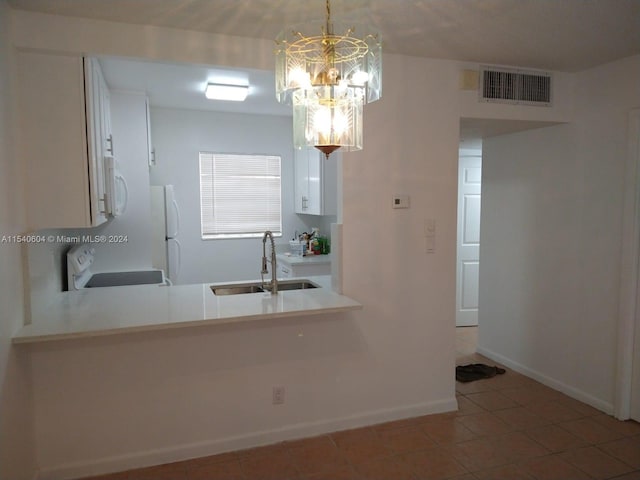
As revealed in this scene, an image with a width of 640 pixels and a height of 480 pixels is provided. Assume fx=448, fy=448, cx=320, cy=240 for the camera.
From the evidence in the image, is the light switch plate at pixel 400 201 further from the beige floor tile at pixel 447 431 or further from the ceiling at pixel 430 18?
the beige floor tile at pixel 447 431

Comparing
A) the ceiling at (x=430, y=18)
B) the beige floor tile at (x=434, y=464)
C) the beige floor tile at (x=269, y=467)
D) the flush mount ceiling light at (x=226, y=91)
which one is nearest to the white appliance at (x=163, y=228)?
the flush mount ceiling light at (x=226, y=91)

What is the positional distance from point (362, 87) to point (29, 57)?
1.76m

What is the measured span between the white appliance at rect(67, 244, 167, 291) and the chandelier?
86.2 inches

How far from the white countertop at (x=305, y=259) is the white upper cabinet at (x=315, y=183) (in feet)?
1.59

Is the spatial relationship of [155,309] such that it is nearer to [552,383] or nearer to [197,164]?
[197,164]

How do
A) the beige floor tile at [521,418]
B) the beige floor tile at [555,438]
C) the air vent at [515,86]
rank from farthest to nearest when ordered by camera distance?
the air vent at [515,86], the beige floor tile at [521,418], the beige floor tile at [555,438]

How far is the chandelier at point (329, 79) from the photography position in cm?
161

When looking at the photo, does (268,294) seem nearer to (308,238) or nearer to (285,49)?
(285,49)

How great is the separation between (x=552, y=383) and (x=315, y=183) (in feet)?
9.31

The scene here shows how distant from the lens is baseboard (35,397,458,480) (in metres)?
2.41

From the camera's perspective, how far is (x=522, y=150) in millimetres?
3822

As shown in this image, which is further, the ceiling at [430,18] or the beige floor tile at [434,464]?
the beige floor tile at [434,464]

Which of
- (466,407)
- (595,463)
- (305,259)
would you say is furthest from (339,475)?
(305,259)

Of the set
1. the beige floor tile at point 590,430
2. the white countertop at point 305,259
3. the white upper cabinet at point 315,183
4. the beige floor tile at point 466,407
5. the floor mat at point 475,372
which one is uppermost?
the white upper cabinet at point 315,183
